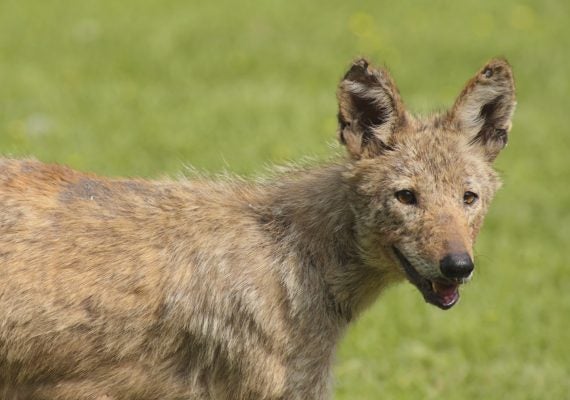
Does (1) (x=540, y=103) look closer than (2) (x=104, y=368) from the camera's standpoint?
No

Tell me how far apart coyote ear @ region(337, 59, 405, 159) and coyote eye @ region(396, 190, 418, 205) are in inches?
14.5

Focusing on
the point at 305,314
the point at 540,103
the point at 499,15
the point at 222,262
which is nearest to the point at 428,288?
the point at 305,314

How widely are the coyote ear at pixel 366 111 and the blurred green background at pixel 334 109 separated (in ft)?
8.56

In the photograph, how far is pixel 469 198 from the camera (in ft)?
22.3

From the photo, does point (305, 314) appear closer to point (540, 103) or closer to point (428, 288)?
point (428, 288)

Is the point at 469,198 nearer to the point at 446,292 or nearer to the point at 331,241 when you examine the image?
the point at 446,292

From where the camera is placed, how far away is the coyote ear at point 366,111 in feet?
22.6

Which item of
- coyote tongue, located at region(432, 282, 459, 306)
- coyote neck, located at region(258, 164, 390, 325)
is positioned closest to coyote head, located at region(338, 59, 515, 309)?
coyote tongue, located at region(432, 282, 459, 306)

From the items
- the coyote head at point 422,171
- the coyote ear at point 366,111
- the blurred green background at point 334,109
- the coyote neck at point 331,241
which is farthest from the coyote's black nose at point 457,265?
the blurred green background at point 334,109

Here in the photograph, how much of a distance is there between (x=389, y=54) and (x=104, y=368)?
10948mm

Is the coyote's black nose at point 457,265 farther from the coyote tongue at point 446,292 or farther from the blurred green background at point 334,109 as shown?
the blurred green background at point 334,109

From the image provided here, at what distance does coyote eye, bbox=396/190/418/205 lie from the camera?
6.70m

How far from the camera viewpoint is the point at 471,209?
677cm

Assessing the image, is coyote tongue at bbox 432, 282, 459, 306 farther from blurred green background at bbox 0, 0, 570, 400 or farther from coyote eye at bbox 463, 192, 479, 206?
blurred green background at bbox 0, 0, 570, 400
